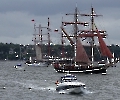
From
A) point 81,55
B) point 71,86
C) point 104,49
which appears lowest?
point 71,86

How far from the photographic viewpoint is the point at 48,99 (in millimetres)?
93188

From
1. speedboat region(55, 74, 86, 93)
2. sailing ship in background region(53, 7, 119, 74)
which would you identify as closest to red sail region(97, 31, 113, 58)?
sailing ship in background region(53, 7, 119, 74)

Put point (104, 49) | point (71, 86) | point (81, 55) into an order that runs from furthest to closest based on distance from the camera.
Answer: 1. point (81, 55)
2. point (104, 49)
3. point (71, 86)

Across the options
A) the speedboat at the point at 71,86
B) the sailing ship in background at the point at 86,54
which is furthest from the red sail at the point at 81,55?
the speedboat at the point at 71,86

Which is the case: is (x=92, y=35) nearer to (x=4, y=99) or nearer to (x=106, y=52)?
(x=106, y=52)

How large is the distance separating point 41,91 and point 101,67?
6521 centimetres

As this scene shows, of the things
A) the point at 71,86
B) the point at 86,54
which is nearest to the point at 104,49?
the point at 86,54

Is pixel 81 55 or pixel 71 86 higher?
pixel 81 55

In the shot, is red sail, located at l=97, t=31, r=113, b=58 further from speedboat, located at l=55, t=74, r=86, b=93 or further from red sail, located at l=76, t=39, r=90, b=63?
speedboat, located at l=55, t=74, r=86, b=93

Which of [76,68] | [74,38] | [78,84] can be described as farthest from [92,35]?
[78,84]

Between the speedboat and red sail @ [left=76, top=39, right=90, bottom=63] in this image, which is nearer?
the speedboat

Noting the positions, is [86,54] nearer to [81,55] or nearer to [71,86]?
[81,55]

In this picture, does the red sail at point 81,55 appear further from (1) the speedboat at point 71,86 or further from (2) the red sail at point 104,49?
(1) the speedboat at point 71,86

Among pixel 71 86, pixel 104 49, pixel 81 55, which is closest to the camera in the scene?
pixel 71 86
